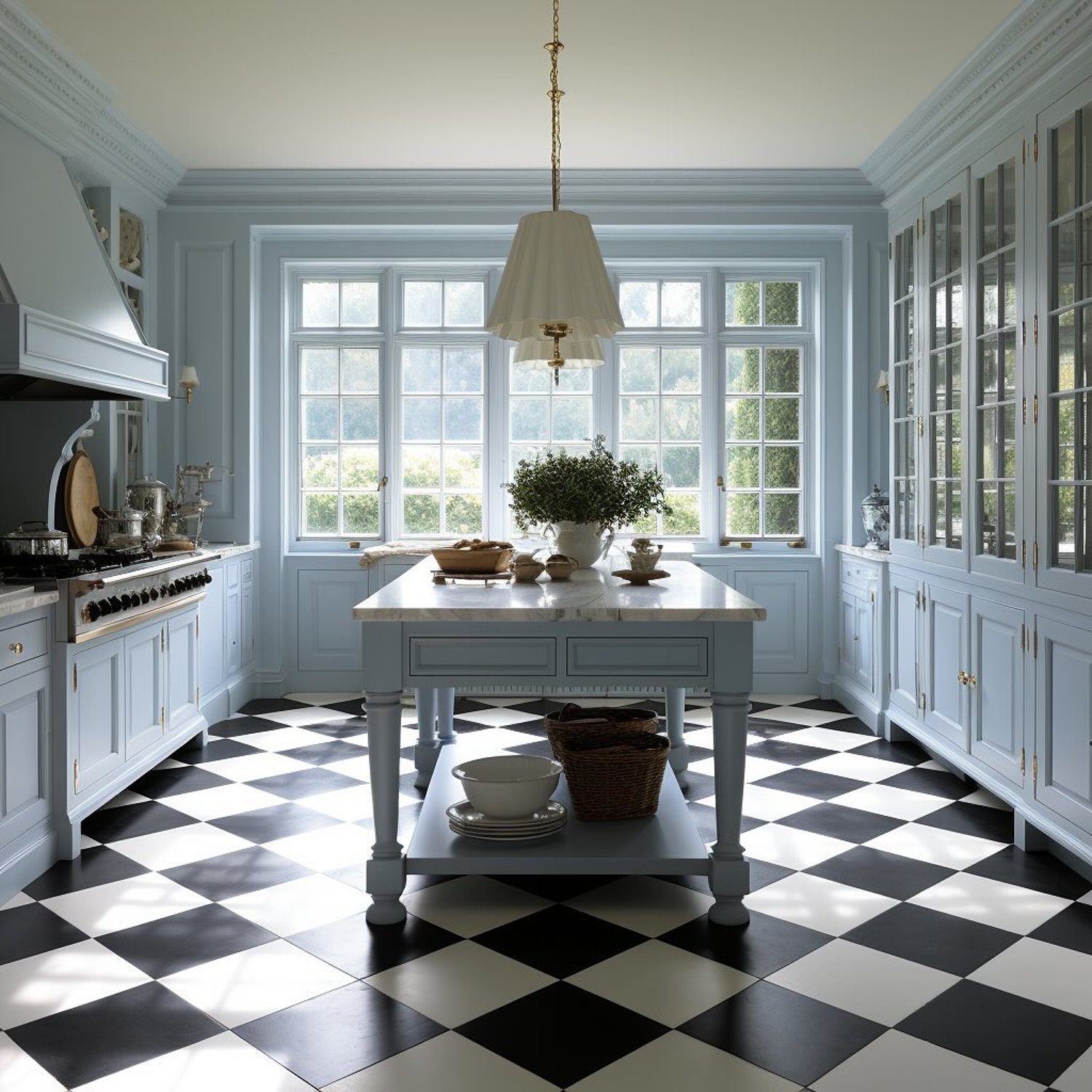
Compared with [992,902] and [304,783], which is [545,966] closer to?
[992,902]

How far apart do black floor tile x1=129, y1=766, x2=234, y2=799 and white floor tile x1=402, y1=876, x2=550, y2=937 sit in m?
1.54

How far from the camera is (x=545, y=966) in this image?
2.79m

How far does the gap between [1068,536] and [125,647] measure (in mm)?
3361

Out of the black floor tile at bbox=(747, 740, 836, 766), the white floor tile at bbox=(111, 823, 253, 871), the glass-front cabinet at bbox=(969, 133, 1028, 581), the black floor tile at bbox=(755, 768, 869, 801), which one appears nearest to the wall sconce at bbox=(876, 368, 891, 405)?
the glass-front cabinet at bbox=(969, 133, 1028, 581)

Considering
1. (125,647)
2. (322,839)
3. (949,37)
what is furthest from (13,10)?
(949,37)

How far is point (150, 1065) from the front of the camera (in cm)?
230

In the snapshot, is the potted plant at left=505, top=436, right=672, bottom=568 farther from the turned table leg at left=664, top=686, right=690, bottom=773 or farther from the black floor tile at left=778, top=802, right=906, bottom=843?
the black floor tile at left=778, top=802, right=906, bottom=843

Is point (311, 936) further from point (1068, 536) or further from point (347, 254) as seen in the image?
point (347, 254)

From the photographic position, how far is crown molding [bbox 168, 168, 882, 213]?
19.6 feet

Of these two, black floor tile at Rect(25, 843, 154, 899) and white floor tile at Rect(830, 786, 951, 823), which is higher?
white floor tile at Rect(830, 786, 951, 823)

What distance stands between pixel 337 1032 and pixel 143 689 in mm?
2256

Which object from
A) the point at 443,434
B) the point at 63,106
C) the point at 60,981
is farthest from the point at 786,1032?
the point at 443,434

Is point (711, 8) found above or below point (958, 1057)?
above

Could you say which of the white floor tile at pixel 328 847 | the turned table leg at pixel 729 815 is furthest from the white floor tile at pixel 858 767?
the white floor tile at pixel 328 847
